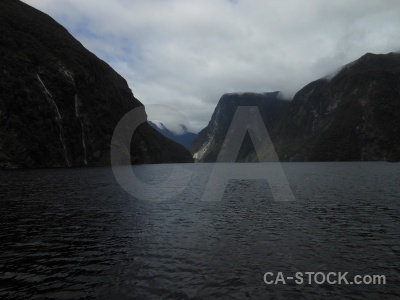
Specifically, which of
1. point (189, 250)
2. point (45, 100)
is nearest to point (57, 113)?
point (45, 100)

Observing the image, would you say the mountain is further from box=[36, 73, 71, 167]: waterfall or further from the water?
the water

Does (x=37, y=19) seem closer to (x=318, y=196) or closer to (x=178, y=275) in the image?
(x=318, y=196)

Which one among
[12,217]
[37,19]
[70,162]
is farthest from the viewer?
[37,19]

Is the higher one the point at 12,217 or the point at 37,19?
the point at 37,19

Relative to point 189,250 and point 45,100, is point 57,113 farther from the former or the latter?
point 189,250

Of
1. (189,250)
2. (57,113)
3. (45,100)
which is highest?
(45,100)

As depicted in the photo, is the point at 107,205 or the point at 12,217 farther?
the point at 107,205

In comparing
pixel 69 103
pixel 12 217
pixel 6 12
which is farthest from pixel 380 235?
pixel 6 12
